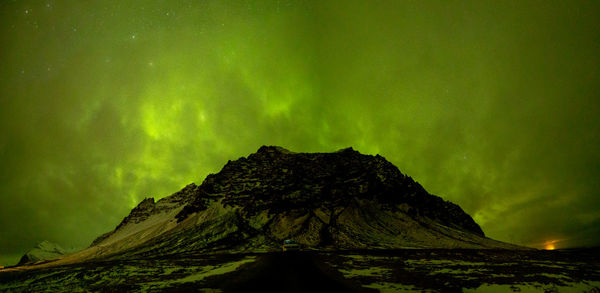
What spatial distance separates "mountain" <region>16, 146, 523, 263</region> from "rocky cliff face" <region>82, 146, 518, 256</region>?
0.47 m

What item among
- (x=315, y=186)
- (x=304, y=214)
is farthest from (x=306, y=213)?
(x=315, y=186)

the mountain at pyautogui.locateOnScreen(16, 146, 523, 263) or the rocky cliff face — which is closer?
the mountain at pyautogui.locateOnScreen(16, 146, 523, 263)

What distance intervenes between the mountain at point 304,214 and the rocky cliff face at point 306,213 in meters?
0.47

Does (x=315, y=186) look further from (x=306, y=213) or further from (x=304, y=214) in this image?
(x=304, y=214)

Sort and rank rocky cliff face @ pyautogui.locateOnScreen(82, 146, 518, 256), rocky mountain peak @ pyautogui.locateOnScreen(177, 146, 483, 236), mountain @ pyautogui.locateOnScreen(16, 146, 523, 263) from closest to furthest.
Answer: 1. mountain @ pyautogui.locateOnScreen(16, 146, 523, 263)
2. rocky cliff face @ pyautogui.locateOnScreen(82, 146, 518, 256)
3. rocky mountain peak @ pyautogui.locateOnScreen(177, 146, 483, 236)

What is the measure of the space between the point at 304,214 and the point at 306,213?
4.26ft

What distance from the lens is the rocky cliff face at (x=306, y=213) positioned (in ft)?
295

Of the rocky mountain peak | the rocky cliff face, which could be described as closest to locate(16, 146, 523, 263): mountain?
the rocky cliff face

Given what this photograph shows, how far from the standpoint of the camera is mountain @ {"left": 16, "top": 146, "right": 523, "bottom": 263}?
293 feet

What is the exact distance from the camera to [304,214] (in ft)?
401

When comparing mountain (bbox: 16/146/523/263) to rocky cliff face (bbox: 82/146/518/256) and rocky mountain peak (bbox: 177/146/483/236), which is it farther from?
rocky mountain peak (bbox: 177/146/483/236)

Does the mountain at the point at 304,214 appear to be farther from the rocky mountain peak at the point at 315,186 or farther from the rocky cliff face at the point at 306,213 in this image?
the rocky mountain peak at the point at 315,186

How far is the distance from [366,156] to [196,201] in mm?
116541

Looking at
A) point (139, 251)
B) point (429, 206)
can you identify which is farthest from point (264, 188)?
point (429, 206)
